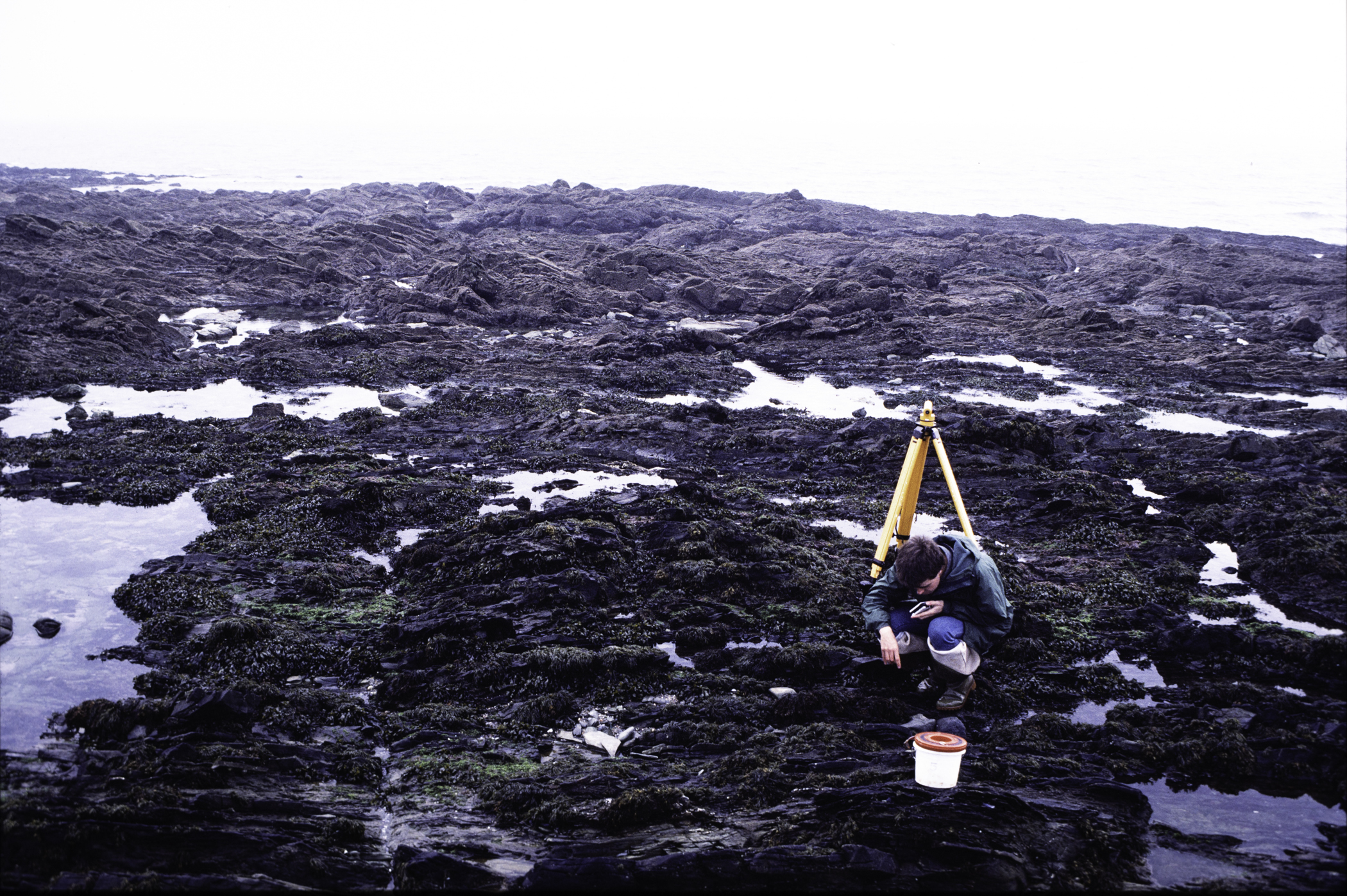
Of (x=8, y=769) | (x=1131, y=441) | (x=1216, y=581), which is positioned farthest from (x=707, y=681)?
(x=1131, y=441)

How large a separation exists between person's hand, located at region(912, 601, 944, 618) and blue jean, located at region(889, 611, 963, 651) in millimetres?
44

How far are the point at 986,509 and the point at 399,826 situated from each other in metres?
7.74

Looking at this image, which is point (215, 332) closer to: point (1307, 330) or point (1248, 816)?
point (1248, 816)

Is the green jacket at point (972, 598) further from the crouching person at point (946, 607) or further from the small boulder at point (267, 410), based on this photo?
the small boulder at point (267, 410)

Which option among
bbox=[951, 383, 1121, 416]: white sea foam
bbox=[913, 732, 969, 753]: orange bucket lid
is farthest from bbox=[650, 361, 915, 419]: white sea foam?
bbox=[913, 732, 969, 753]: orange bucket lid

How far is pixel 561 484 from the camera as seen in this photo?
11.0 meters

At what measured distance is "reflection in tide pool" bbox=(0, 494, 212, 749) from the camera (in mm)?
5797

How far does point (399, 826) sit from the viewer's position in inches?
176

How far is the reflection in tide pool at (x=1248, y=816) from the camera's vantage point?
422 cm

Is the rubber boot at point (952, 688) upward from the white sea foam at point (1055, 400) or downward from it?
downward

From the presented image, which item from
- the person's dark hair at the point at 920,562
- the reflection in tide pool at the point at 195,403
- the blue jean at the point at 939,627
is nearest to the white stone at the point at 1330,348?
the blue jean at the point at 939,627

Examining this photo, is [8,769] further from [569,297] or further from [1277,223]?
[1277,223]

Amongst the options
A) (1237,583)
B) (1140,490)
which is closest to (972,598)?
(1237,583)

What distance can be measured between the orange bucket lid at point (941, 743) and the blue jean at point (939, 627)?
108 cm
